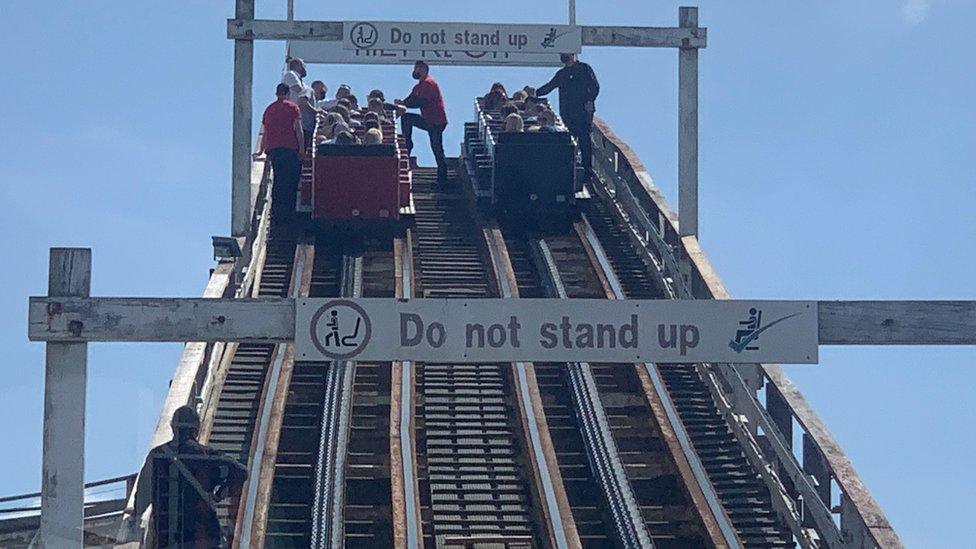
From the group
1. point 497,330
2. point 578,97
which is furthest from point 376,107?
point 497,330

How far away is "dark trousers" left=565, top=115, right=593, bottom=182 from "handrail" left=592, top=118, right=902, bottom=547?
9.76 ft

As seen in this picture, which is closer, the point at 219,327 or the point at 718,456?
the point at 219,327

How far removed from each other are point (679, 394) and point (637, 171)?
23.9 feet

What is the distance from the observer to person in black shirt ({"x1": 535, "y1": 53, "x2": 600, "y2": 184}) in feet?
82.3

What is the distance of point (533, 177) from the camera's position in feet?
78.5

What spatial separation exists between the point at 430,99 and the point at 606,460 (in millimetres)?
11108

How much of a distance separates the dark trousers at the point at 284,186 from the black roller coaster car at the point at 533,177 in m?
2.62

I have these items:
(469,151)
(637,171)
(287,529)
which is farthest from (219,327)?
(469,151)

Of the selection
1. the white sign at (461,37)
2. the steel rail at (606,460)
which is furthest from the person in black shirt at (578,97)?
the steel rail at (606,460)

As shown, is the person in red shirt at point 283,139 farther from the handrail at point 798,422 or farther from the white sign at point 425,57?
the handrail at point 798,422

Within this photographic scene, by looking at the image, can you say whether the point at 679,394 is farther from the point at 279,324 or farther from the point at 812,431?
the point at 279,324

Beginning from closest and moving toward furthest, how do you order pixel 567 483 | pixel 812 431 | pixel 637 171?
pixel 812 431, pixel 567 483, pixel 637 171

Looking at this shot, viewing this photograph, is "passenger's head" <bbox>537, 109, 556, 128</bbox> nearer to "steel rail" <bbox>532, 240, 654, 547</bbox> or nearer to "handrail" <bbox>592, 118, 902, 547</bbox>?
"handrail" <bbox>592, 118, 902, 547</bbox>

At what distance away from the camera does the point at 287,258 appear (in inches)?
864
